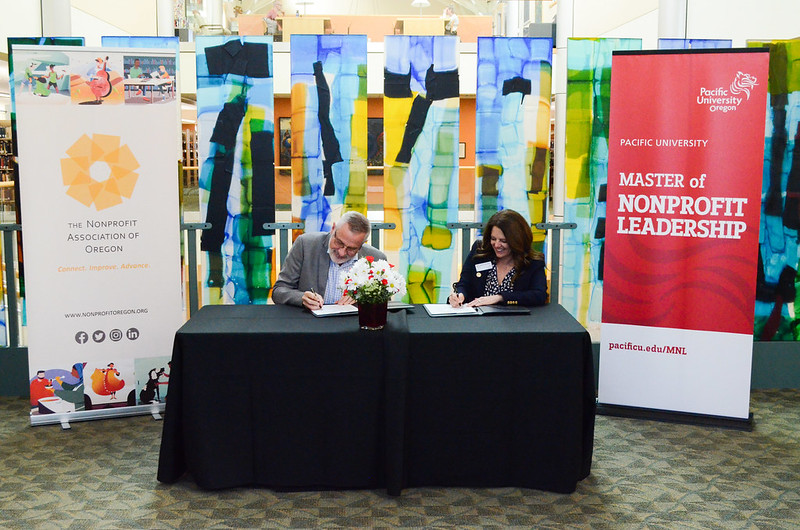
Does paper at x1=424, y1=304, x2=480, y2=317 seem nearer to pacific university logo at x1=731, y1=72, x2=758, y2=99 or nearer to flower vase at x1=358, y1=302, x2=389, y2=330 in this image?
flower vase at x1=358, y1=302, x2=389, y2=330

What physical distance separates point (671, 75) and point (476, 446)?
2124 mm

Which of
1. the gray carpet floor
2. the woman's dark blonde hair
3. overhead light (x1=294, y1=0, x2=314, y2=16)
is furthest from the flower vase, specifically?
overhead light (x1=294, y1=0, x2=314, y2=16)

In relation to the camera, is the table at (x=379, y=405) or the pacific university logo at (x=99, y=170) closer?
the table at (x=379, y=405)

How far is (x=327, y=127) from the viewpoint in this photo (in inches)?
167

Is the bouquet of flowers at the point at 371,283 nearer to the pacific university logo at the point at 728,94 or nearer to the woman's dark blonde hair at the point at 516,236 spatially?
the woman's dark blonde hair at the point at 516,236

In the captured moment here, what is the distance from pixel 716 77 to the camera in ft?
12.5

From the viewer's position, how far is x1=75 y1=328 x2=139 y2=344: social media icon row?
3.91 m

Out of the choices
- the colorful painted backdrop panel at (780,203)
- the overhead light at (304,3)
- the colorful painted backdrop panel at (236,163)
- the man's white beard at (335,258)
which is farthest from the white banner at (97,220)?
the overhead light at (304,3)

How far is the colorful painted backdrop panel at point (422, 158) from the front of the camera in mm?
4227

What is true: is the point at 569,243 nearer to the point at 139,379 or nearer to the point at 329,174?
the point at 329,174

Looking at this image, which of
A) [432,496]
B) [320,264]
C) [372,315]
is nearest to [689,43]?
[320,264]

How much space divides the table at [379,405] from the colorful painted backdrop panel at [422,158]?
126 cm

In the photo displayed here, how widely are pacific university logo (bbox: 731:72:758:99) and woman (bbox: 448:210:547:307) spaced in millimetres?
1227

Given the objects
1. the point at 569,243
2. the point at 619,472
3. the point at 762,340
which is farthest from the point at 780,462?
the point at 569,243
